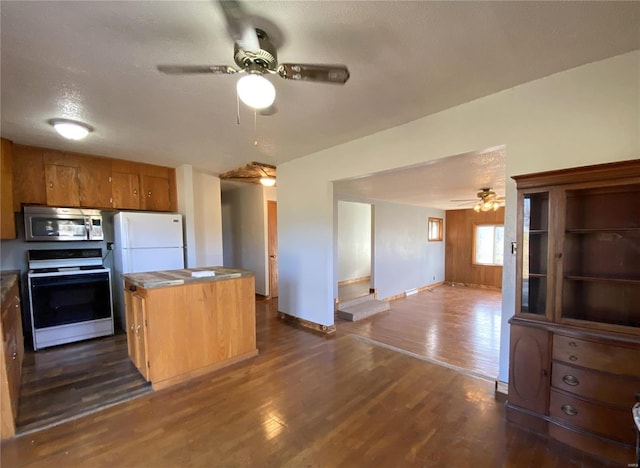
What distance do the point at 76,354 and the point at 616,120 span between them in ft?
17.3

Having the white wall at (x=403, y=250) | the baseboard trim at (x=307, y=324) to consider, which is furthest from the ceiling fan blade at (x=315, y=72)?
the white wall at (x=403, y=250)

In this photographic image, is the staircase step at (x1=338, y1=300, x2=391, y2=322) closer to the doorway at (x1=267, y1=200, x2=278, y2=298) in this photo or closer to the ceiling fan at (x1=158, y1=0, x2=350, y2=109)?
the doorway at (x1=267, y1=200, x2=278, y2=298)

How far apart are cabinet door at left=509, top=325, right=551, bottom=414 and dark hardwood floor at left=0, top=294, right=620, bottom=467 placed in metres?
0.21

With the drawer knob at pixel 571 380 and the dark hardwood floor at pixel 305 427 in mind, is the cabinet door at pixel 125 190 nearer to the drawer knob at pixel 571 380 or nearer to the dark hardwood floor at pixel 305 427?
the dark hardwood floor at pixel 305 427

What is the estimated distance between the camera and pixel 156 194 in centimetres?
418

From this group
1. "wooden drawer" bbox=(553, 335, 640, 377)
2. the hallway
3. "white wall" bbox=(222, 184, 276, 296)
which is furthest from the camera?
"white wall" bbox=(222, 184, 276, 296)

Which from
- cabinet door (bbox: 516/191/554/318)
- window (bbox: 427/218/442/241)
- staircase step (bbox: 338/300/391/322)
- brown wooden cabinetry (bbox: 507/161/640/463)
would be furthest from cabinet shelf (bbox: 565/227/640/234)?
window (bbox: 427/218/442/241)

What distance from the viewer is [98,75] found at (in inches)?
72.3

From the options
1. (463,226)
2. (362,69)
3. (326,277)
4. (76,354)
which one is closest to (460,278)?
(463,226)

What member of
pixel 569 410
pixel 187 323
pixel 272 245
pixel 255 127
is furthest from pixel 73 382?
pixel 569 410

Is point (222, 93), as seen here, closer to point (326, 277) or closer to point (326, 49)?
point (326, 49)

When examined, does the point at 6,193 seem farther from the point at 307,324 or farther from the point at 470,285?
the point at 470,285

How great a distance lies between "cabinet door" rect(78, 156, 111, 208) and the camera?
3.55m

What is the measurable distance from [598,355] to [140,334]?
3453mm
